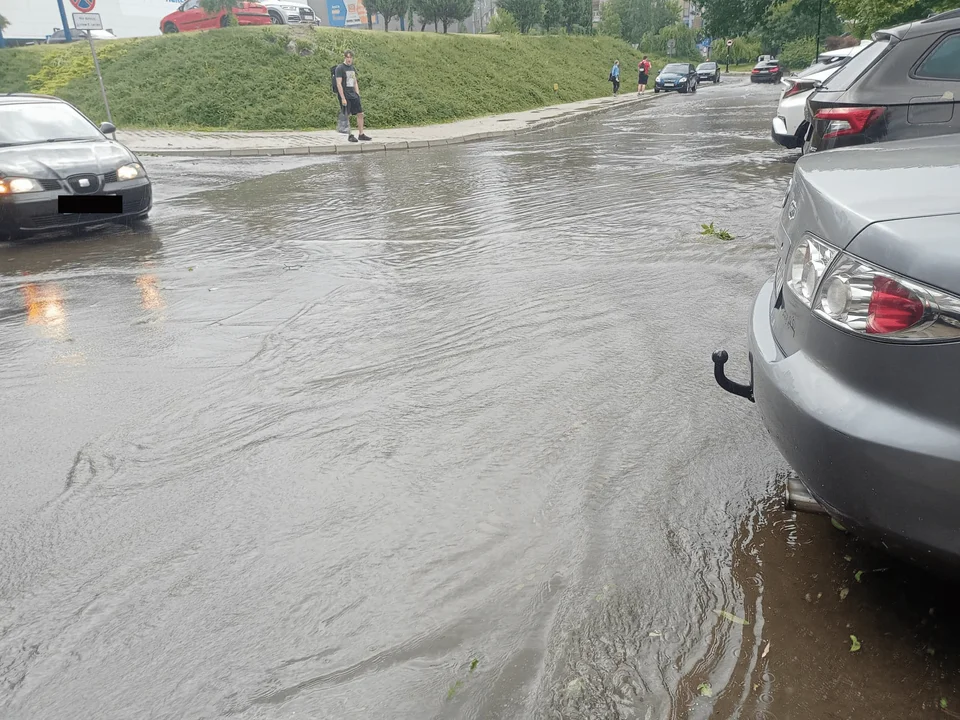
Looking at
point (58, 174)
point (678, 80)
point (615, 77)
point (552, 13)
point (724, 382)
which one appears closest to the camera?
point (724, 382)

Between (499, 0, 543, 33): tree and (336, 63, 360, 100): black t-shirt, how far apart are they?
95.0 ft

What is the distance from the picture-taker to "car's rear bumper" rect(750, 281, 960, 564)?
74.7 inches

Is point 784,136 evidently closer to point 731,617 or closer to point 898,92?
point 898,92

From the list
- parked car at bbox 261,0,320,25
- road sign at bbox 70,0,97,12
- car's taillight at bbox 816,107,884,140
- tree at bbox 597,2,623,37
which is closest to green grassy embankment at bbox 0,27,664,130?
parked car at bbox 261,0,320,25

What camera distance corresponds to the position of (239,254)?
7742mm

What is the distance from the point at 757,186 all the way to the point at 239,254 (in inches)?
239

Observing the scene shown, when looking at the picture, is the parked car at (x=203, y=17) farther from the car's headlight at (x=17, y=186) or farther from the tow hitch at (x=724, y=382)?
the tow hitch at (x=724, y=382)

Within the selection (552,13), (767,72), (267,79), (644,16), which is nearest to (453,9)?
(552,13)

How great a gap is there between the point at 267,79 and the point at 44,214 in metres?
17.7

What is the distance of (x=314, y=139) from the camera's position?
19438mm

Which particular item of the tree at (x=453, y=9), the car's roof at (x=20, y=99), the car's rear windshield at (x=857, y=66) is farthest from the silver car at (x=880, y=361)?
the tree at (x=453, y=9)

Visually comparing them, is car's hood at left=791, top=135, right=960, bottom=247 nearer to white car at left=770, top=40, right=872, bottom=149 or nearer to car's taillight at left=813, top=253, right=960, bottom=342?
car's taillight at left=813, top=253, right=960, bottom=342

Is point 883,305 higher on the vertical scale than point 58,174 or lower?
higher

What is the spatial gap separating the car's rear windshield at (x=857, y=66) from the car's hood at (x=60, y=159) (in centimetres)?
723
